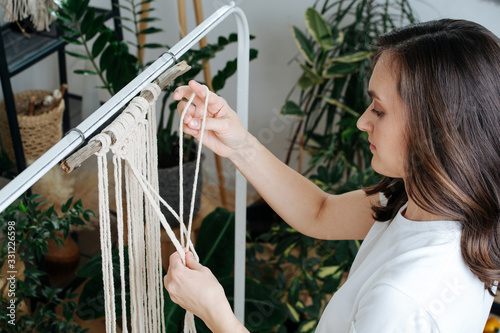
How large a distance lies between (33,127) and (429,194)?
1438 mm

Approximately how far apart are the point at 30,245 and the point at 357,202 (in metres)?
0.75

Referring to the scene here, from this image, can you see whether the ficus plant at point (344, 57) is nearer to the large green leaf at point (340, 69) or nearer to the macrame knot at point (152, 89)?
the large green leaf at point (340, 69)

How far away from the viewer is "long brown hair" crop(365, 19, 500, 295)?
2.36 ft

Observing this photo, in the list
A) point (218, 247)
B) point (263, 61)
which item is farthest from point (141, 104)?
point (263, 61)

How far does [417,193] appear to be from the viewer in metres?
0.80

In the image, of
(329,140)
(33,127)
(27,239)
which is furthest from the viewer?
(329,140)

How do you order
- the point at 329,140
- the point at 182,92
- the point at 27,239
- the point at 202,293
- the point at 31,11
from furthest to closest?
the point at 329,140 → the point at 31,11 → the point at 27,239 → the point at 182,92 → the point at 202,293

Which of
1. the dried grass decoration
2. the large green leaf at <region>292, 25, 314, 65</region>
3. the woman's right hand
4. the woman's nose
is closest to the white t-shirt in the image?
the woman's nose

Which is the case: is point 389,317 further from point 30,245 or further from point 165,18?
point 165,18

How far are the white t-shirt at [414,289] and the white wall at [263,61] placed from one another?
1184 millimetres

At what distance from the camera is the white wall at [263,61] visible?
2.02 metres

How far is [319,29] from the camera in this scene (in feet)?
5.52

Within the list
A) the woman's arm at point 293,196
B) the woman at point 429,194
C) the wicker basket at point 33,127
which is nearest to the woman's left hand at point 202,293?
the woman at point 429,194

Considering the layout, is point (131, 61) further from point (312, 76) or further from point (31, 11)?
point (312, 76)
